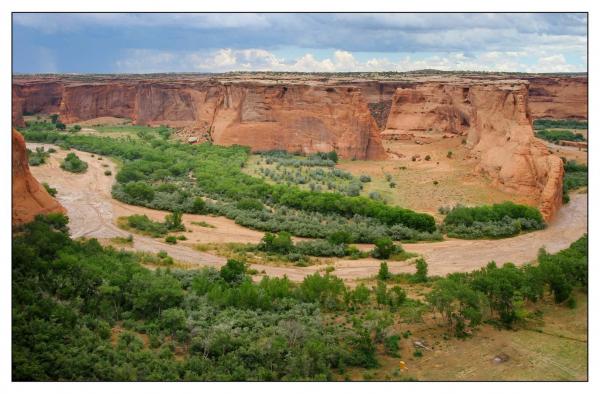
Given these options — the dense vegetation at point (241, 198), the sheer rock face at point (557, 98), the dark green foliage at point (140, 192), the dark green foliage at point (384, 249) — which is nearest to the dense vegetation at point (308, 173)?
the dense vegetation at point (241, 198)

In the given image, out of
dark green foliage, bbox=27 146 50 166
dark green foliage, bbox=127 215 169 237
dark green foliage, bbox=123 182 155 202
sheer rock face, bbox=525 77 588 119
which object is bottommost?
dark green foliage, bbox=127 215 169 237

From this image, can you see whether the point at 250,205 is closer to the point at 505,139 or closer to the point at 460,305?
the point at 505,139

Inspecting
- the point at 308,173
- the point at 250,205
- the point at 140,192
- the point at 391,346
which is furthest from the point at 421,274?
the point at 308,173

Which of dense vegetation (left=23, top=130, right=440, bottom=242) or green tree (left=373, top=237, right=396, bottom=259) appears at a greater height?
dense vegetation (left=23, top=130, right=440, bottom=242)

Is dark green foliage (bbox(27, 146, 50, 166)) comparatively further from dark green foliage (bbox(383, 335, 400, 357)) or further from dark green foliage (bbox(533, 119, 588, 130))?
dark green foliage (bbox(533, 119, 588, 130))

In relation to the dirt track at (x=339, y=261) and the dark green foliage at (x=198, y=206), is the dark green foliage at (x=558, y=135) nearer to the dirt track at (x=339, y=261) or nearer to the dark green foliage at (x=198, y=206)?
the dirt track at (x=339, y=261)

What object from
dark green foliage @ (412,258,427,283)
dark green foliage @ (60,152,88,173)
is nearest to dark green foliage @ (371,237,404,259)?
dark green foliage @ (412,258,427,283)
